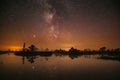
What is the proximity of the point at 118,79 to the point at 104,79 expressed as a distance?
2.25 m

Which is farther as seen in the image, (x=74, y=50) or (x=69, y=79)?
(x=74, y=50)

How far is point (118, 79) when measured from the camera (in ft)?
97.2

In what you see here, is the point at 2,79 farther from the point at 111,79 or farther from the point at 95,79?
the point at 111,79

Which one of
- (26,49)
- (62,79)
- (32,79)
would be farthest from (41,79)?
(26,49)

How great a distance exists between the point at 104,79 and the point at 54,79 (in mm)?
8381

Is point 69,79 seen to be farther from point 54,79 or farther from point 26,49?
point 26,49

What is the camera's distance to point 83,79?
30.6 metres

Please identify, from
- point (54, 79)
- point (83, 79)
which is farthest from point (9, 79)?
point (83, 79)

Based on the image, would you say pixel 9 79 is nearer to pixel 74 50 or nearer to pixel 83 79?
pixel 83 79

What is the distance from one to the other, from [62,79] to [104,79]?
7.02 meters

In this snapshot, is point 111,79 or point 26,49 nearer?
point 111,79

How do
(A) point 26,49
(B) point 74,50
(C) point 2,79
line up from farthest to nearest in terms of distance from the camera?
1. (B) point 74,50
2. (A) point 26,49
3. (C) point 2,79

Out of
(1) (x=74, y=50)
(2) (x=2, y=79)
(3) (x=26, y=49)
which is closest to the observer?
(2) (x=2, y=79)

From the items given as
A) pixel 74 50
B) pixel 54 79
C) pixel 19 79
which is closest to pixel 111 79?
pixel 54 79
